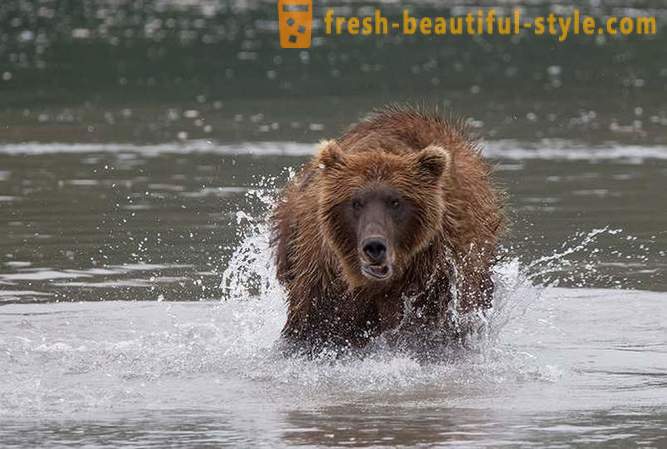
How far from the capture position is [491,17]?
3747 cm

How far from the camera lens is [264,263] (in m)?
10.6

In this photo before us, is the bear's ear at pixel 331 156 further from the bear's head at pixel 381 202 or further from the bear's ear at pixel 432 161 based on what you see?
the bear's ear at pixel 432 161

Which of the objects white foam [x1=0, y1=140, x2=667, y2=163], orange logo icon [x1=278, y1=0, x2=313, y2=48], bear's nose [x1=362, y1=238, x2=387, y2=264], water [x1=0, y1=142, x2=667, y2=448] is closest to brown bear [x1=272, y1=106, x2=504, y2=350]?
bear's nose [x1=362, y1=238, x2=387, y2=264]

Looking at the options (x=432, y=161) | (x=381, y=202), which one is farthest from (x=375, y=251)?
(x=432, y=161)

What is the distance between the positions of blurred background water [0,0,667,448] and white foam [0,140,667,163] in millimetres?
63

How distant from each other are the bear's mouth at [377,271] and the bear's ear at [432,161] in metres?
0.54

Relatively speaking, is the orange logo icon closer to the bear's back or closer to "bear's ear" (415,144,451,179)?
the bear's back

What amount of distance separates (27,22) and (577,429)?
1307 inches

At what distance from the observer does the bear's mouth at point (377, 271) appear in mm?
8148

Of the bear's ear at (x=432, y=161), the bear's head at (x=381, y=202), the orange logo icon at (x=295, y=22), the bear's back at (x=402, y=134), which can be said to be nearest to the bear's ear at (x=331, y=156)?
the bear's head at (x=381, y=202)

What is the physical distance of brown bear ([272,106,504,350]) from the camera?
834 cm

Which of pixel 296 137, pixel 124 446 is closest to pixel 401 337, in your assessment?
pixel 124 446

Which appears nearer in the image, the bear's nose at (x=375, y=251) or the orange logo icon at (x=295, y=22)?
the bear's nose at (x=375, y=251)

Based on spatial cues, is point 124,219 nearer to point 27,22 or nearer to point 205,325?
point 205,325
